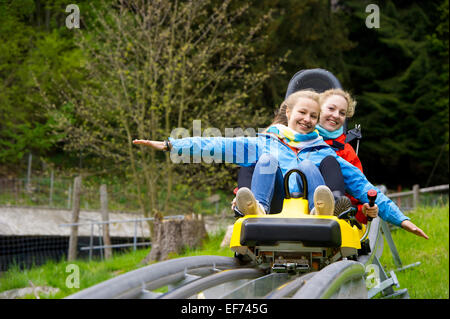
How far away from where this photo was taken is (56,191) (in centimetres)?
1323

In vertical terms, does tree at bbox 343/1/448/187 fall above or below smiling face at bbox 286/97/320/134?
above

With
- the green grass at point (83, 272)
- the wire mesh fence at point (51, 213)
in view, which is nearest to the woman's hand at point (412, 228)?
the green grass at point (83, 272)

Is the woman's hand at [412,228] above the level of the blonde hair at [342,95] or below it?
below

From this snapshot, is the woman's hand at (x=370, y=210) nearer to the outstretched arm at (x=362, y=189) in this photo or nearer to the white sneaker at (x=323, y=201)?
the outstretched arm at (x=362, y=189)

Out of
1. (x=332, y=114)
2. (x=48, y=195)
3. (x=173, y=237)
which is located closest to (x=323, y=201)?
(x=332, y=114)

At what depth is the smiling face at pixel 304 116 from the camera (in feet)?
9.52

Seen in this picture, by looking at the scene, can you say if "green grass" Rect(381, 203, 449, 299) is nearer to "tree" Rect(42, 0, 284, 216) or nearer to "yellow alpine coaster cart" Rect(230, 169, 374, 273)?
"yellow alpine coaster cart" Rect(230, 169, 374, 273)

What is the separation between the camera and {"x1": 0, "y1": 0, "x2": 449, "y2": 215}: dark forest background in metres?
8.87

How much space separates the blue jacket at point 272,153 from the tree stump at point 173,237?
4.22 metres

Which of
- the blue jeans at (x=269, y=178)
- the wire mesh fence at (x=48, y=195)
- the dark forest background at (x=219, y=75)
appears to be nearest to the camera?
the blue jeans at (x=269, y=178)

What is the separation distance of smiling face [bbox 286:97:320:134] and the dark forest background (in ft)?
12.4

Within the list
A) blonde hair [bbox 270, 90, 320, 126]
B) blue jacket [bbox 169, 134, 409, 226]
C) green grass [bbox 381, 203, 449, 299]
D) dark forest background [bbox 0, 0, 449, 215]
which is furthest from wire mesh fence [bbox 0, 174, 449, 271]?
blue jacket [bbox 169, 134, 409, 226]
